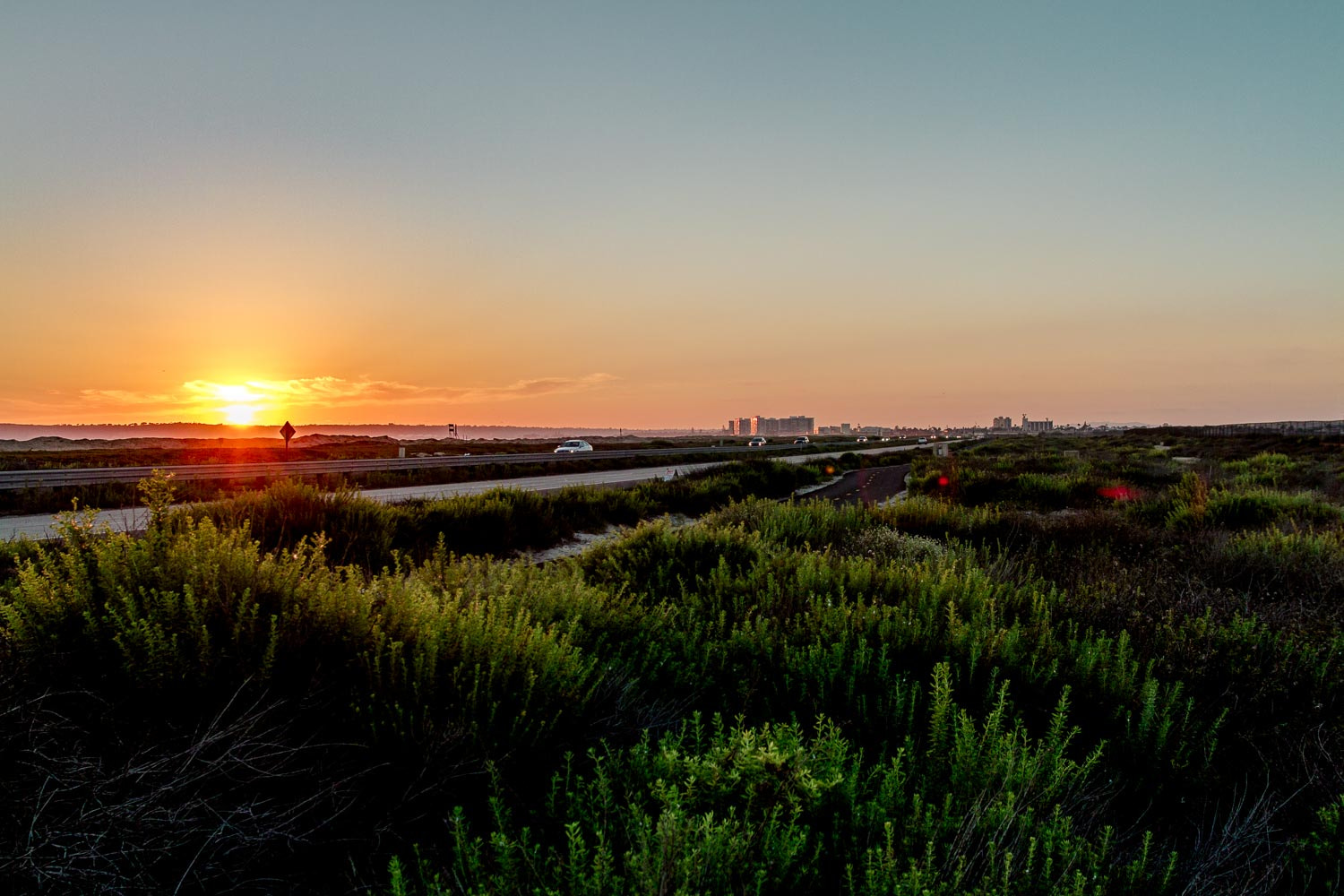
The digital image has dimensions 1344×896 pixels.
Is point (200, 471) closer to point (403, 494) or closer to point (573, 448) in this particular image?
point (403, 494)

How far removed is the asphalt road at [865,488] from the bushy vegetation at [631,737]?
1243 cm

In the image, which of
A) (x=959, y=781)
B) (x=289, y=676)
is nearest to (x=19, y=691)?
Result: (x=289, y=676)

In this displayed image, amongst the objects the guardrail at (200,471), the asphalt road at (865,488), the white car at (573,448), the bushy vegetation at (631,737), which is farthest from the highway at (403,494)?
the white car at (573,448)

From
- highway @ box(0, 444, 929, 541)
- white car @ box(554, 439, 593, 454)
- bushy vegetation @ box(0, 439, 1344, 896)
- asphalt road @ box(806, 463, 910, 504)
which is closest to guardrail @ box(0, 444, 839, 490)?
highway @ box(0, 444, 929, 541)

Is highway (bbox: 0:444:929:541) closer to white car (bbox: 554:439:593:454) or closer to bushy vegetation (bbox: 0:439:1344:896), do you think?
bushy vegetation (bbox: 0:439:1344:896)

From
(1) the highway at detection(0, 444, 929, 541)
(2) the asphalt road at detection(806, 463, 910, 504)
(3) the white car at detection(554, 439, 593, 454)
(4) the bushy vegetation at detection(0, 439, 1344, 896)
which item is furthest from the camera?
(3) the white car at detection(554, 439, 593, 454)

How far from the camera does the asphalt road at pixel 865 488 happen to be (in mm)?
19469

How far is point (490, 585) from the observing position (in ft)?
15.7

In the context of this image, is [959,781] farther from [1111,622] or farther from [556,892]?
[1111,622]

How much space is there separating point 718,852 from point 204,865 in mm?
1585

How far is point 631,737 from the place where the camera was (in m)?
3.04

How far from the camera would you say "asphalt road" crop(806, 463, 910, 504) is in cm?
1947

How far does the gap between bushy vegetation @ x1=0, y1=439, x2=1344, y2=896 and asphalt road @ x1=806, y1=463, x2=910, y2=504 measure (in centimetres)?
1243

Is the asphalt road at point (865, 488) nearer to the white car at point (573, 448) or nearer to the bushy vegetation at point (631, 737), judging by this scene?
the bushy vegetation at point (631, 737)
